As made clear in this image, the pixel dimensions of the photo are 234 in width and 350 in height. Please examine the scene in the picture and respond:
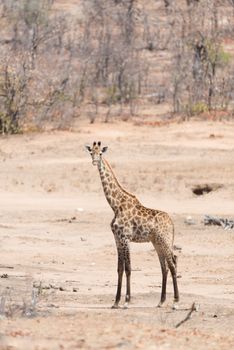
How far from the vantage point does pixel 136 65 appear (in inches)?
2093

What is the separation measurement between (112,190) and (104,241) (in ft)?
23.7

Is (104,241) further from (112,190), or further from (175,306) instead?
(175,306)

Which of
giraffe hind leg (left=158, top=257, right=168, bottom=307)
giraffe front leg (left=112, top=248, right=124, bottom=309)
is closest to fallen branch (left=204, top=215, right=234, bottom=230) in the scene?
giraffe hind leg (left=158, top=257, right=168, bottom=307)

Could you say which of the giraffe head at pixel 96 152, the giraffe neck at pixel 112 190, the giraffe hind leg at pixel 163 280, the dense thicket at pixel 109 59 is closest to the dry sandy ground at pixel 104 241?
the giraffe hind leg at pixel 163 280

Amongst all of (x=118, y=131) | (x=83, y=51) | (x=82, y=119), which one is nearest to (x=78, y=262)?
(x=118, y=131)

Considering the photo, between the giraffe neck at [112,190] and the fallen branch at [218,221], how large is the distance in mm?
8231

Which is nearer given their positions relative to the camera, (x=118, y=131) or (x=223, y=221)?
(x=223, y=221)

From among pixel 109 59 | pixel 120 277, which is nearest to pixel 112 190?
pixel 120 277

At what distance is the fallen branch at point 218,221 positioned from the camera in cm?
2242

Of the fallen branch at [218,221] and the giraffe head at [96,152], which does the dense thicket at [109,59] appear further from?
the giraffe head at [96,152]

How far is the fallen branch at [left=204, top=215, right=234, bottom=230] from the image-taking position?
2242 cm

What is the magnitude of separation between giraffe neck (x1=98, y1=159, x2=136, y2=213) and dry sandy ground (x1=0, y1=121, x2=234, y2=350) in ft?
Answer: 4.21

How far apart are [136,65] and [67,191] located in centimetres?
2605

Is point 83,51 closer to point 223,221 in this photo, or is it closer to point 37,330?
point 223,221
